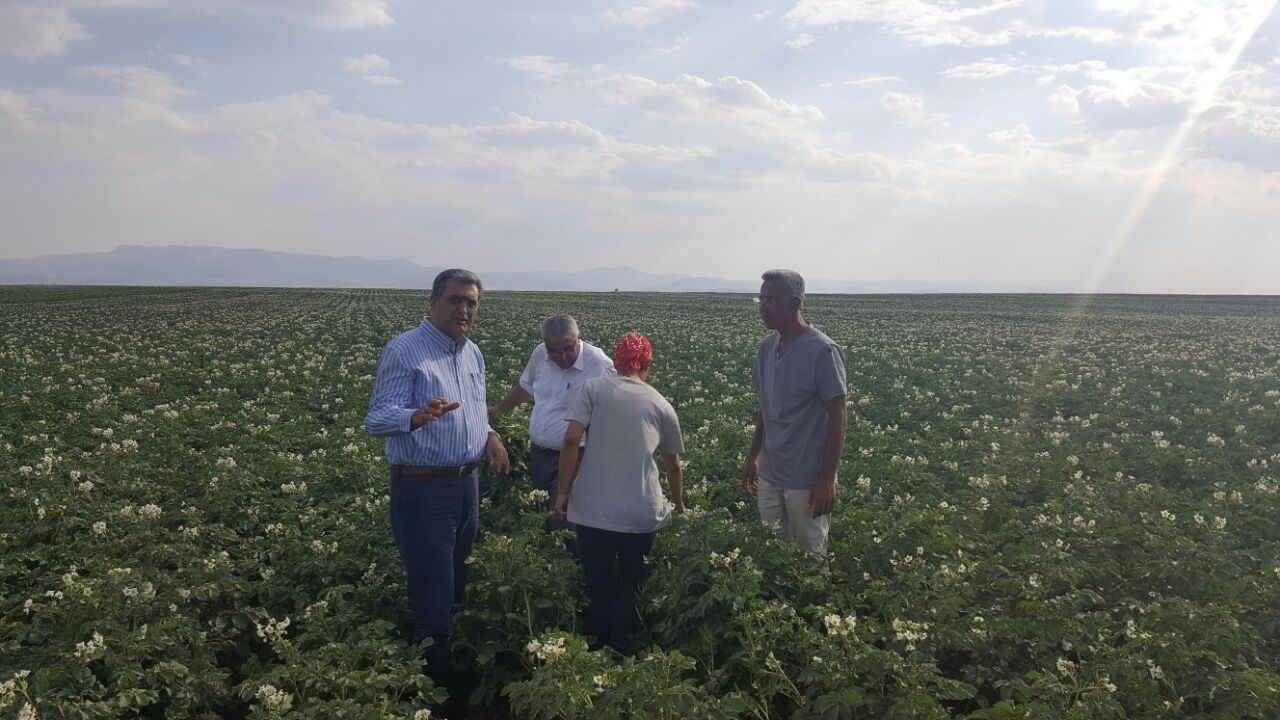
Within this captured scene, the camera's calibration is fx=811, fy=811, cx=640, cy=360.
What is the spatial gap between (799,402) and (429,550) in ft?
8.89

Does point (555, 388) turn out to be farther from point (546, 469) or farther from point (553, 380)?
point (546, 469)

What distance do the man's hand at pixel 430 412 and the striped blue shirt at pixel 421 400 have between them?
0.15 ft

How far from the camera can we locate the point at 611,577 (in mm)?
5516

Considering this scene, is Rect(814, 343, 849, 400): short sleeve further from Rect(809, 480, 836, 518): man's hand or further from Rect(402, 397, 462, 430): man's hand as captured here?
Rect(402, 397, 462, 430): man's hand

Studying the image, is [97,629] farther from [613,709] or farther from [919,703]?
[919,703]

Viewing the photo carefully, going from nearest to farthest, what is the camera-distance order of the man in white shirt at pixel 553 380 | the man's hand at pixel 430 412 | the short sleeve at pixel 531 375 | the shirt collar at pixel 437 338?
the man's hand at pixel 430 412
the shirt collar at pixel 437 338
the man in white shirt at pixel 553 380
the short sleeve at pixel 531 375

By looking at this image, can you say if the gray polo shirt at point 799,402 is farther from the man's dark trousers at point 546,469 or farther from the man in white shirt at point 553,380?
the man's dark trousers at point 546,469

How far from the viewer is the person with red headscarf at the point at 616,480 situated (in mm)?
5266

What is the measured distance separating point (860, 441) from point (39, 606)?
9.79m

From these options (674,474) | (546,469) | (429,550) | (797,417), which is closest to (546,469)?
(546,469)

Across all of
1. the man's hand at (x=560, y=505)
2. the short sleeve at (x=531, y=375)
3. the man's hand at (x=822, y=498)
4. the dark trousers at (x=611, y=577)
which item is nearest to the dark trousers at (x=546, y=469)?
the short sleeve at (x=531, y=375)

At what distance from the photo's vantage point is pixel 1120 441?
1234cm

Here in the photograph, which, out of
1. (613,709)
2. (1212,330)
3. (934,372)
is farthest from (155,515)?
(1212,330)

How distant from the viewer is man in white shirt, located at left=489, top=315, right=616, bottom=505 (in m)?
6.54
